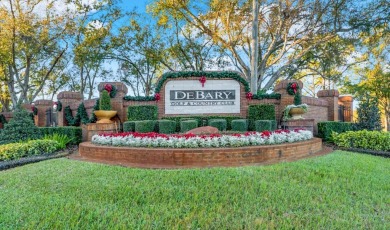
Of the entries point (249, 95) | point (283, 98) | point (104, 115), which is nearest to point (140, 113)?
point (104, 115)

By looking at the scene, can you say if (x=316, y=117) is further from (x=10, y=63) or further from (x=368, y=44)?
(x=10, y=63)

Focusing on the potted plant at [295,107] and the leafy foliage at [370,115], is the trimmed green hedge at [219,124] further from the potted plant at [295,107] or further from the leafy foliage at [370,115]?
the leafy foliage at [370,115]

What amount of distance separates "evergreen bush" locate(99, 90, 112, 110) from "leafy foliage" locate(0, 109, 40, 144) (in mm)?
2337

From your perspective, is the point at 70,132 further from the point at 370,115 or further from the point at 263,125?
the point at 370,115

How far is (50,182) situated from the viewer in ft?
11.7

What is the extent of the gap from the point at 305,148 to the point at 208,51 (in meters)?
13.6

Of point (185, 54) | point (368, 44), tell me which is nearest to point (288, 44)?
point (368, 44)

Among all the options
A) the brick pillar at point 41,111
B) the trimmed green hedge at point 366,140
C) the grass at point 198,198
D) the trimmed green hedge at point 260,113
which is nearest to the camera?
the grass at point 198,198

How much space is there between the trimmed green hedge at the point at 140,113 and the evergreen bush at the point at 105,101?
80 cm

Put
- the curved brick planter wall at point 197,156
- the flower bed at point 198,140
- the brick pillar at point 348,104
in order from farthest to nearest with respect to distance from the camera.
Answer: the brick pillar at point 348,104 → the flower bed at point 198,140 → the curved brick planter wall at point 197,156

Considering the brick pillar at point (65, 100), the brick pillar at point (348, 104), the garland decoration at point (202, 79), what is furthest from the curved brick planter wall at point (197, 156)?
the brick pillar at point (348, 104)

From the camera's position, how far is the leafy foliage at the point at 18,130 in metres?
7.53

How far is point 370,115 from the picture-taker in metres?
8.62

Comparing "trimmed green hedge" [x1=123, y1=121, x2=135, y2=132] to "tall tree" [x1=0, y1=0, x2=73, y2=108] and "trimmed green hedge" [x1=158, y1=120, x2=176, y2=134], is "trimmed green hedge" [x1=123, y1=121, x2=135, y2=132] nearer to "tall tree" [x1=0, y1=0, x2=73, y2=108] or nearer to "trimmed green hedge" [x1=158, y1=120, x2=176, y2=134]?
"trimmed green hedge" [x1=158, y1=120, x2=176, y2=134]
